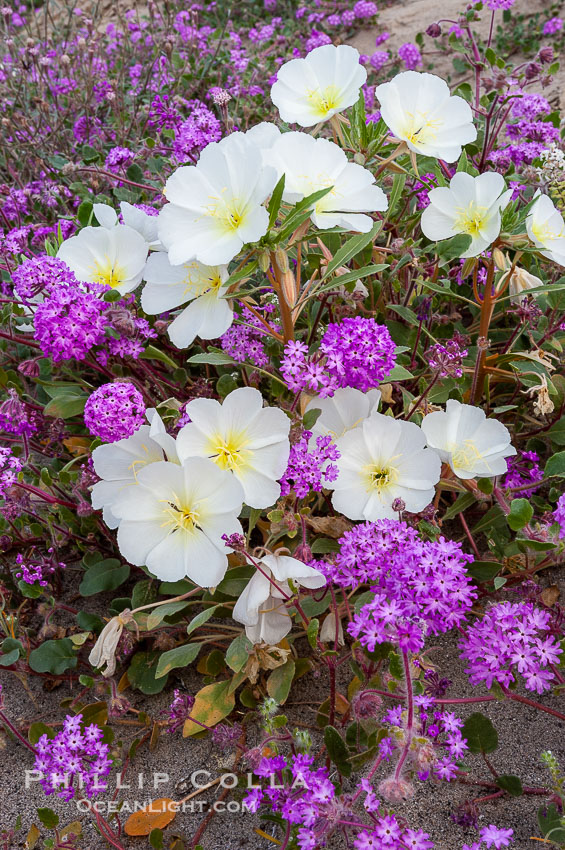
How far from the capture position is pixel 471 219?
1790mm

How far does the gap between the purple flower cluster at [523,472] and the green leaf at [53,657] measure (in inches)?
48.1

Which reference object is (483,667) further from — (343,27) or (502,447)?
(343,27)

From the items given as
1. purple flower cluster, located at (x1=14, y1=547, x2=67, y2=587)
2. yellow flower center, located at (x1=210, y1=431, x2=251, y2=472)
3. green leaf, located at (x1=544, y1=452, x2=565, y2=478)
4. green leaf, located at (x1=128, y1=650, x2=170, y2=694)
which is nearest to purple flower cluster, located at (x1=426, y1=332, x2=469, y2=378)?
green leaf, located at (x1=544, y1=452, x2=565, y2=478)

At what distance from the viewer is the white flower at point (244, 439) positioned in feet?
4.97

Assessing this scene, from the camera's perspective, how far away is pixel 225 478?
56.2 inches

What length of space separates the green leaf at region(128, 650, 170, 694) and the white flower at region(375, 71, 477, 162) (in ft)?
4.72

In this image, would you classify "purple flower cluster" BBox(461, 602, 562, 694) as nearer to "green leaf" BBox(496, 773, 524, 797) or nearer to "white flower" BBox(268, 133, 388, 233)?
A: "green leaf" BBox(496, 773, 524, 797)

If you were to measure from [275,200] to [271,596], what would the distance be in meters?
0.84

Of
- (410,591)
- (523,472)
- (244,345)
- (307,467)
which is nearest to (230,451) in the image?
(307,467)

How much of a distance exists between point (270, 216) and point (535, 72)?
1532mm

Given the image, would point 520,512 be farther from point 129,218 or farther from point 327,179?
point 129,218

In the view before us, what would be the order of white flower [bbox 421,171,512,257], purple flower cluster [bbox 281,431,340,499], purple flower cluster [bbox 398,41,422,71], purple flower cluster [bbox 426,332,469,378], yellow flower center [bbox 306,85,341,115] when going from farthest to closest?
1. purple flower cluster [bbox 398,41,422,71]
2. yellow flower center [bbox 306,85,341,115]
3. white flower [bbox 421,171,512,257]
4. purple flower cluster [bbox 426,332,469,378]
5. purple flower cluster [bbox 281,431,340,499]

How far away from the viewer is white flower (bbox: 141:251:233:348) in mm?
1575

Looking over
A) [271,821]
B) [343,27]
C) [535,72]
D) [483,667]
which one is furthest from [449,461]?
[343,27]
